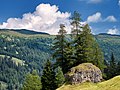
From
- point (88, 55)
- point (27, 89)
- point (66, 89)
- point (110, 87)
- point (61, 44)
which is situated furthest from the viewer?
point (27, 89)

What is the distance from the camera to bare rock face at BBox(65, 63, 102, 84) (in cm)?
6138

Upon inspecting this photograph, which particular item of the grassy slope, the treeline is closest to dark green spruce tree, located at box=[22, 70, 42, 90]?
the treeline

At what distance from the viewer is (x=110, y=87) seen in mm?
47438

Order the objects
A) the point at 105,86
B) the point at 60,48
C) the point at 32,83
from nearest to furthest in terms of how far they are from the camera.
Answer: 1. the point at 105,86
2. the point at 60,48
3. the point at 32,83

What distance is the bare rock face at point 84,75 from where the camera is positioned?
61375mm

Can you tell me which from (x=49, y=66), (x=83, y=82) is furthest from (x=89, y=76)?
(x=49, y=66)

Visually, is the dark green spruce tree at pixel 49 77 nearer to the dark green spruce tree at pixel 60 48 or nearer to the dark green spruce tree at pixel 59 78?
the dark green spruce tree at pixel 59 78

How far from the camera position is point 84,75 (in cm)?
6194

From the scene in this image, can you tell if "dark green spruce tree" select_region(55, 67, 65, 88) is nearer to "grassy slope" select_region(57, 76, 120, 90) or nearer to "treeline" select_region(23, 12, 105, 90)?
"treeline" select_region(23, 12, 105, 90)

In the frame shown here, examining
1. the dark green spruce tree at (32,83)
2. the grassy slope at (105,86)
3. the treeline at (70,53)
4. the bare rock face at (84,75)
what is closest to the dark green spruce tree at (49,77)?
the treeline at (70,53)

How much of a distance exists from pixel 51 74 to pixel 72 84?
1803 cm

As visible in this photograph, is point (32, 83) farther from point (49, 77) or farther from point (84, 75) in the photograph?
point (84, 75)

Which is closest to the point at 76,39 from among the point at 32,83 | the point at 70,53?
the point at 70,53

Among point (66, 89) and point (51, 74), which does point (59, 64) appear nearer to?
point (51, 74)
